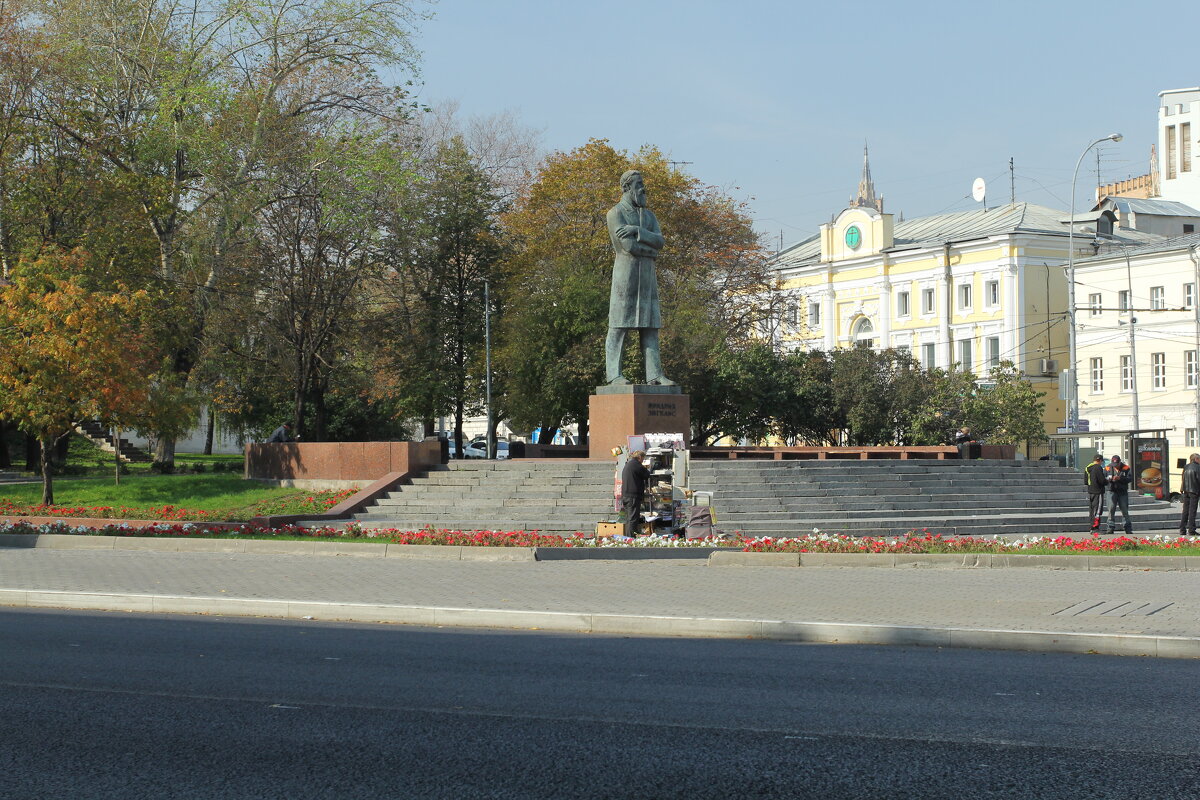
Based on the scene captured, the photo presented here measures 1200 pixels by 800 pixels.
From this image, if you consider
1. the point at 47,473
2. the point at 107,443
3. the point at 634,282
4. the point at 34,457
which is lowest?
the point at 47,473

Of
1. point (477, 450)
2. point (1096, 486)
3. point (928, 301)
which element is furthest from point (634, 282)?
point (477, 450)

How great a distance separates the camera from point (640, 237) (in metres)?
27.3

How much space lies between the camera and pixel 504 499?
25.2 m

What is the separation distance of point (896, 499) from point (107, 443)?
40058mm

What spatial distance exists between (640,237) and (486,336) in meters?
19.7

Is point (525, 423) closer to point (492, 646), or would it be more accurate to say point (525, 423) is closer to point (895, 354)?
Result: point (895, 354)

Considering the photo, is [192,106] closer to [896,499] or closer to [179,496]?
[179,496]

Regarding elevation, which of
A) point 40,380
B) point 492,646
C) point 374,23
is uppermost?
point 374,23

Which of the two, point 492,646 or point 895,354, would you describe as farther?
point 895,354

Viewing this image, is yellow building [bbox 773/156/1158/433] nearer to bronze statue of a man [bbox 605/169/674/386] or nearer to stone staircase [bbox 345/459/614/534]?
bronze statue of a man [bbox 605/169/674/386]

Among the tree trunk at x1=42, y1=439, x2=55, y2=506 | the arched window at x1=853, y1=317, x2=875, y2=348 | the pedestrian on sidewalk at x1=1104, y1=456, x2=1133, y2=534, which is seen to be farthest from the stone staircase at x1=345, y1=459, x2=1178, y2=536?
the arched window at x1=853, y1=317, x2=875, y2=348

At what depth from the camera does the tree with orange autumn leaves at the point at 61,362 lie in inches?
1096

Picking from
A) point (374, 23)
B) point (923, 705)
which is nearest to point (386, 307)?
point (374, 23)

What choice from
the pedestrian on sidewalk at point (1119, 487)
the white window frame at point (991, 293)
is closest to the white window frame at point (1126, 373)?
the white window frame at point (991, 293)
